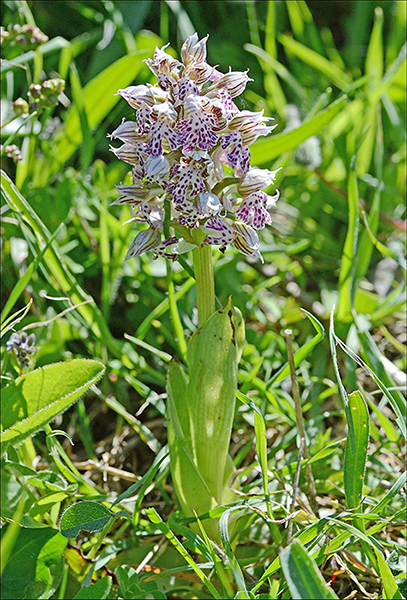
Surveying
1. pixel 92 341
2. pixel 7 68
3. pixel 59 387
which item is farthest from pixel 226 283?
pixel 7 68

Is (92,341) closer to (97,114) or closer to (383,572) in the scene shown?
(97,114)

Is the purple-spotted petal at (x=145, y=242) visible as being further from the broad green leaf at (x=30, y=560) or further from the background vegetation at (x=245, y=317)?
the broad green leaf at (x=30, y=560)

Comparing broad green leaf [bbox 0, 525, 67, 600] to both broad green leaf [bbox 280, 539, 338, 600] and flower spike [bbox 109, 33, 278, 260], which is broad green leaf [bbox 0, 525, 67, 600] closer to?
broad green leaf [bbox 280, 539, 338, 600]

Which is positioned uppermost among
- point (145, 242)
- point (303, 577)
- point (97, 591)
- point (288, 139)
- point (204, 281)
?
point (288, 139)

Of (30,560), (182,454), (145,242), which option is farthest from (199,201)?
(30,560)

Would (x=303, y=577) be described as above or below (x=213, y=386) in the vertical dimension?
below

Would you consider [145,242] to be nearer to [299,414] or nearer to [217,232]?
[217,232]

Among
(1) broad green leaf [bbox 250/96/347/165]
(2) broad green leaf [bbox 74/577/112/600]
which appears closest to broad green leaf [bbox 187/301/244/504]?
(2) broad green leaf [bbox 74/577/112/600]
